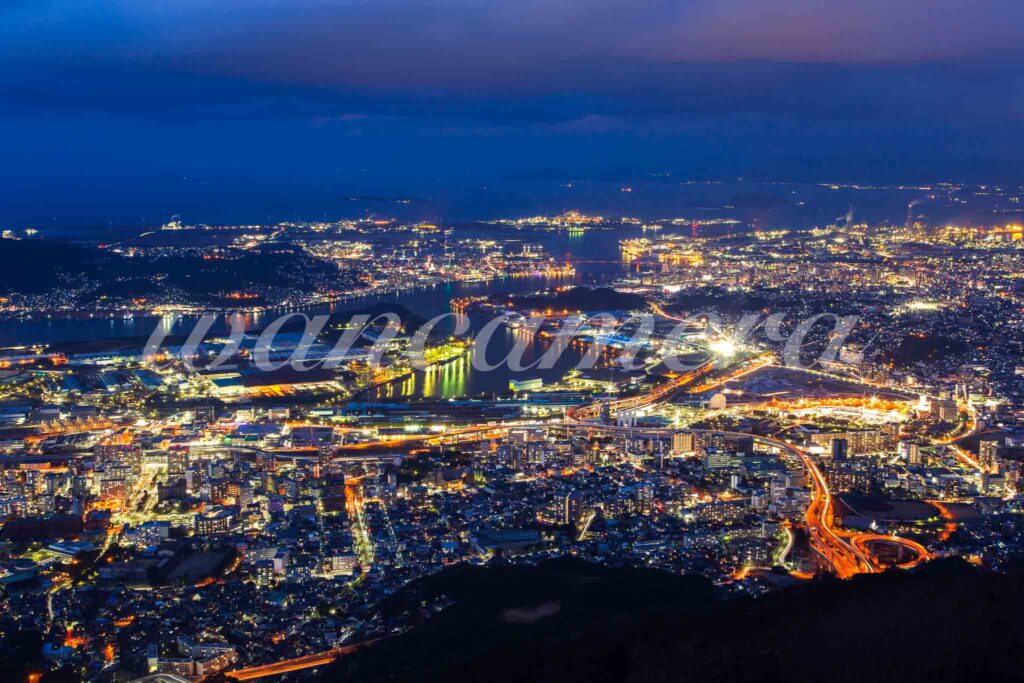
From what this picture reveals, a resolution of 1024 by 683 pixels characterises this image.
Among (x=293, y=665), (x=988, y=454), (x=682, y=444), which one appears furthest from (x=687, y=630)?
(x=988, y=454)

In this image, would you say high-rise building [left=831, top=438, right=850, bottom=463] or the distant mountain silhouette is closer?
the distant mountain silhouette

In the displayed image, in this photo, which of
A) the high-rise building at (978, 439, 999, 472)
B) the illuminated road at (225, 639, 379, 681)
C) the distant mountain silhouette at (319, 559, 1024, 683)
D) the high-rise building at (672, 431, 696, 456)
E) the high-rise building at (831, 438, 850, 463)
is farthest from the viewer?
the high-rise building at (672, 431, 696, 456)

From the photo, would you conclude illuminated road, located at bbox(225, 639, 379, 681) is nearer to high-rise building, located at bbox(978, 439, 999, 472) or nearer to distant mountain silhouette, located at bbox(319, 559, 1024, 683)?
distant mountain silhouette, located at bbox(319, 559, 1024, 683)

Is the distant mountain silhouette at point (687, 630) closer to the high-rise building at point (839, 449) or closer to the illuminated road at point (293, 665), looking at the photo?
the illuminated road at point (293, 665)

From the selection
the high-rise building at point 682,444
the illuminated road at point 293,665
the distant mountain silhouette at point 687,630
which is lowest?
the illuminated road at point 293,665

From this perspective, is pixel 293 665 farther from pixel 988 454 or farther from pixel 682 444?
pixel 988 454

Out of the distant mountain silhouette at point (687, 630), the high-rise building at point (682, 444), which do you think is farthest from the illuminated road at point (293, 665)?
the high-rise building at point (682, 444)

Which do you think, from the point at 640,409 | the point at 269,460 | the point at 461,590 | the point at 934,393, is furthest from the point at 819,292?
the point at 461,590

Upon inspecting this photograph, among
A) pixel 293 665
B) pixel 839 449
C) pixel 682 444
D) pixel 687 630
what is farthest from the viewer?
pixel 682 444

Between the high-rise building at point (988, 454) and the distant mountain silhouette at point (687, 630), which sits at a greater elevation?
the high-rise building at point (988, 454)

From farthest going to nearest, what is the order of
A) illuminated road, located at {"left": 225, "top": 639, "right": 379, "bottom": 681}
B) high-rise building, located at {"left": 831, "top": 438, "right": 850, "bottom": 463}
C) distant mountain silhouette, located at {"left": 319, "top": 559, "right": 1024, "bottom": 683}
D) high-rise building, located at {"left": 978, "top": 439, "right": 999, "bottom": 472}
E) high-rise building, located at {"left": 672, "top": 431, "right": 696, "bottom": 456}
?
1. high-rise building, located at {"left": 672, "top": 431, "right": 696, "bottom": 456}
2. high-rise building, located at {"left": 831, "top": 438, "right": 850, "bottom": 463}
3. high-rise building, located at {"left": 978, "top": 439, "right": 999, "bottom": 472}
4. illuminated road, located at {"left": 225, "top": 639, "right": 379, "bottom": 681}
5. distant mountain silhouette, located at {"left": 319, "top": 559, "right": 1024, "bottom": 683}

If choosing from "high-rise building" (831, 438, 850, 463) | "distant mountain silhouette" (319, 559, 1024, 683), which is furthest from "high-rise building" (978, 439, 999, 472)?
"distant mountain silhouette" (319, 559, 1024, 683)
